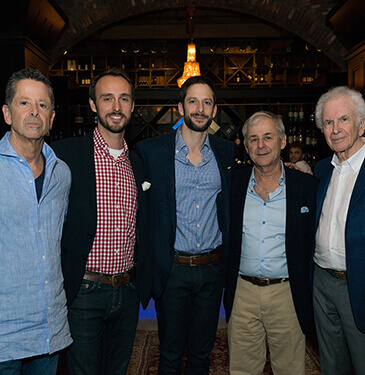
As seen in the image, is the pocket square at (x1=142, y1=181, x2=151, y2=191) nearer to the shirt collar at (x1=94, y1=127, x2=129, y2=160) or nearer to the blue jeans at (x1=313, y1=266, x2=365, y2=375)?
the shirt collar at (x1=94, y1=127, x2=129, y2=160)

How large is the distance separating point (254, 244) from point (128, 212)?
739 millimetres

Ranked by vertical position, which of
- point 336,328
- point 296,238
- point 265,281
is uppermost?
point 296,238

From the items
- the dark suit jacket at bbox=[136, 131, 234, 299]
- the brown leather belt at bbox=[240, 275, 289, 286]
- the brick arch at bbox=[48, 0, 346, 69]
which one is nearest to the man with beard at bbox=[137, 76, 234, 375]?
the dark suit jacket at bbox=[136, 131, 234, 299]

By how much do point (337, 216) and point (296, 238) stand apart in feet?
0.86

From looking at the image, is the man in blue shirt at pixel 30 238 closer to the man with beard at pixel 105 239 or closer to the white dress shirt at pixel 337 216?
the man with beard at pixel 105 239

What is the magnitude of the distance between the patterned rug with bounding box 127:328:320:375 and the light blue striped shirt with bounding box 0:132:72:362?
1582 mm

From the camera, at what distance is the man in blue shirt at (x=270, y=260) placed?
85.8 inches

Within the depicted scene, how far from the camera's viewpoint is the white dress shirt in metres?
1.99

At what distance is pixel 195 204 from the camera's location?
7.49 ft

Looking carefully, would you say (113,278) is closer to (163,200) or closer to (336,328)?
(163,200)

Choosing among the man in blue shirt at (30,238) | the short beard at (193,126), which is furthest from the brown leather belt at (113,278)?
the short beard at (193,126)

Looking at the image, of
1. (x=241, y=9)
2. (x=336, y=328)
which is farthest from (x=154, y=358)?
(x=241, y=9)

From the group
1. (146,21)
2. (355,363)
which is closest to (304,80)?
(146,21)

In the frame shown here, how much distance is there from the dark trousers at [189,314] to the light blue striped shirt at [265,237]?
21 centimetres
